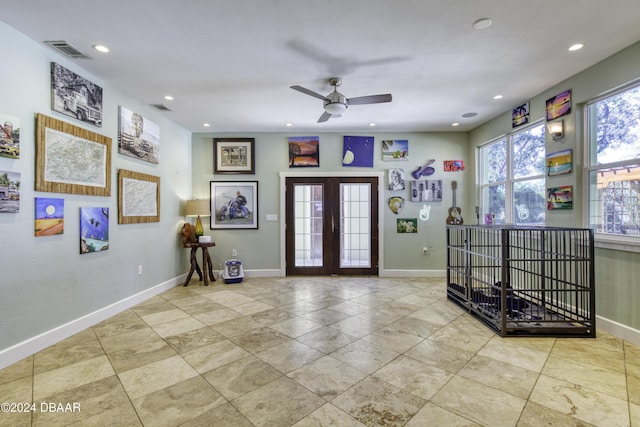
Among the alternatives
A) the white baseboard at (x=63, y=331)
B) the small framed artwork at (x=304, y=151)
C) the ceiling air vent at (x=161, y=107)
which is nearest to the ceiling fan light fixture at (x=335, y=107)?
the small framed artwork at (x=304, y=151)

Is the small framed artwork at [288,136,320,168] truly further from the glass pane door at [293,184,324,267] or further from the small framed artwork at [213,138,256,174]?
the small framed artwork at [213,138,256,174]

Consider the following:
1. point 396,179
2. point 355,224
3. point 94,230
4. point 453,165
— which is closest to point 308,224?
point 355,224

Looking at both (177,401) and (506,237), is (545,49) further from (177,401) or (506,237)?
(177,401)

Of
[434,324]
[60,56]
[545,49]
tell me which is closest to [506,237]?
[434,324]

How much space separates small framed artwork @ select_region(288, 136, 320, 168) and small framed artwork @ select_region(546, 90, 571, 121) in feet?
11.9

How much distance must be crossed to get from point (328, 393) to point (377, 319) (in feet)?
4.96

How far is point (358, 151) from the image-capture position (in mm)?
5660

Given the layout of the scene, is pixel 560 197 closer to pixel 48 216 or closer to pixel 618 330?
pixel 618 330

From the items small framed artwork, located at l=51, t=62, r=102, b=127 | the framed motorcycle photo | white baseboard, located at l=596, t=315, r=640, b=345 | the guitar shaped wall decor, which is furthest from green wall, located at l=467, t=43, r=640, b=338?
small framed artwork, located at l=51, t=62, r=102, b=127

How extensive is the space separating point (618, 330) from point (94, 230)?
230 inches

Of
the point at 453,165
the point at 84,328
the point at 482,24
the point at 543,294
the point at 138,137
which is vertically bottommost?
the point at 84,328

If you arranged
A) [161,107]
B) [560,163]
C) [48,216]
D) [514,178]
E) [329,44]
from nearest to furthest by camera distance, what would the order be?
[329,44], [48,216], [560,163], [161,107], [514,178]

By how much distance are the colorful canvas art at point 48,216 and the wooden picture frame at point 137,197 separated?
0.78 meters

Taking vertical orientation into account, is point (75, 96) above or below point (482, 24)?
below
